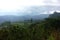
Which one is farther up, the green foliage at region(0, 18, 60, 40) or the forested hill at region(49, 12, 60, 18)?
the forested hill at region(49, 12, 60, 18)

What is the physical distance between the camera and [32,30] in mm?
1945

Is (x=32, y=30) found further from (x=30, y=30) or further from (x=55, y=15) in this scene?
(x=55, y=15)

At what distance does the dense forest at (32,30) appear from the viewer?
1.90m

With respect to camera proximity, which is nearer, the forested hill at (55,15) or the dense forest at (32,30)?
the dense forest at (32,30)

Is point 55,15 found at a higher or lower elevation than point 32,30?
higher

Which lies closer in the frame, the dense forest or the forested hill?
the dense forest

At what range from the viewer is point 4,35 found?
1.85m

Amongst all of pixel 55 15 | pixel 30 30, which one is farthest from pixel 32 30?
pixel 55 15

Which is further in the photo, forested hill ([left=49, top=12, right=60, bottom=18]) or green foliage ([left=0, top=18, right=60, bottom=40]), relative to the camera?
forested hill ([left=49, top=12, right=60, bottom=18])

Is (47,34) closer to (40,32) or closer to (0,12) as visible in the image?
(40,32)

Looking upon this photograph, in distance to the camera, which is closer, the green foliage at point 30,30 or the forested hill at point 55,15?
the green foliage at point 30,30

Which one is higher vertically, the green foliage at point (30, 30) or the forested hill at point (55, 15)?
the forested hill at point (55, 15)

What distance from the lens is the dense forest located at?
6.22 ft

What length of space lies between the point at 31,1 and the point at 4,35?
65cm
